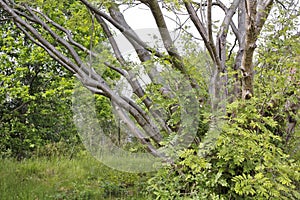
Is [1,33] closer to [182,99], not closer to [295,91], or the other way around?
[182,99]

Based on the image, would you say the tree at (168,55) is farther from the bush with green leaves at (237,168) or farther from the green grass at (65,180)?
the green grass at (65,180)

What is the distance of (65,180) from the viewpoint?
16.1ft

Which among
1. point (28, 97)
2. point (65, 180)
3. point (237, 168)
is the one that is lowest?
point (65, 180)

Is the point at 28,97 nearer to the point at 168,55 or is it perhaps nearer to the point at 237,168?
the point at 168,55

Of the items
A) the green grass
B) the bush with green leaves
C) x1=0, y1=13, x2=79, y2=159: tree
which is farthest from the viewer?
x1=0, y1=13, x2=79, y2=159: tree

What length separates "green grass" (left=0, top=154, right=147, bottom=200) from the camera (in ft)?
13.6

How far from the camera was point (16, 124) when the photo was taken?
21.6 feet

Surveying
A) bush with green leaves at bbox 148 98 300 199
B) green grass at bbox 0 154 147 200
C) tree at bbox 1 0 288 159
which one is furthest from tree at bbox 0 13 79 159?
bush with green leaves at bbox 148 98 300 199

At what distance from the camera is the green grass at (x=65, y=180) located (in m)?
4.14

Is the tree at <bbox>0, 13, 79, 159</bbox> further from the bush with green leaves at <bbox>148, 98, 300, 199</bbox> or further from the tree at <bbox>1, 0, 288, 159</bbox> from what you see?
the bush with green leaves at <bbox>148, 98, 300, 199</bbox>

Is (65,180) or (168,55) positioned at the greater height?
(168,55)

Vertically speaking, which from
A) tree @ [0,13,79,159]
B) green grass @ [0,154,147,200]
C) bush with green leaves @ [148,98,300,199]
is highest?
tree @ [0,13,79,159]

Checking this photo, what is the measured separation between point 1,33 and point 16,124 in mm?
1700

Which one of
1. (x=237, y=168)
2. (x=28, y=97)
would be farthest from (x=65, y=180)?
(x=237, y=168)
